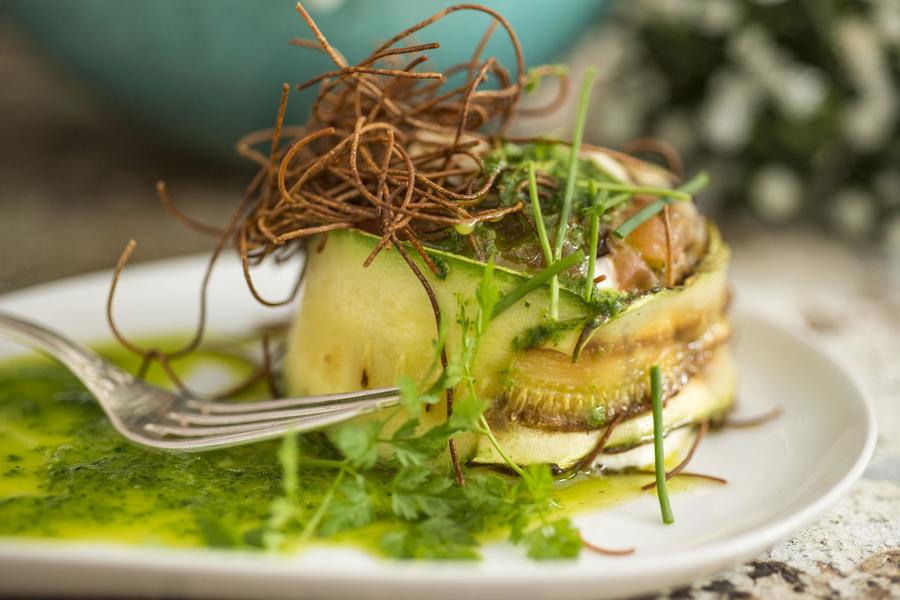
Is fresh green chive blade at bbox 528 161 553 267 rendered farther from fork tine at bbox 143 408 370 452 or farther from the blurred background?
the blurred background

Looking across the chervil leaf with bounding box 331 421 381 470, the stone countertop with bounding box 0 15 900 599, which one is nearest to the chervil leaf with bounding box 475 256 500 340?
the chervil leaf with bounding box 331 421 381 470

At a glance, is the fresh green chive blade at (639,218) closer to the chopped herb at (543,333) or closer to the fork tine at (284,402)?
the chopped herb at (543,333)

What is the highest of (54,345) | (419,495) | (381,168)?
(381,168)

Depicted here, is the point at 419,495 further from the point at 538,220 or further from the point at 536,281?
the point at 538,220

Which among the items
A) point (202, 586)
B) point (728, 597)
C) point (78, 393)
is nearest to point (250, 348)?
point (78, 393)

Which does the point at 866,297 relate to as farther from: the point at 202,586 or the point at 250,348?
the point at 202,586

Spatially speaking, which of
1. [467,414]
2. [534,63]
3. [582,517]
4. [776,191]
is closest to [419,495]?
[467,414]

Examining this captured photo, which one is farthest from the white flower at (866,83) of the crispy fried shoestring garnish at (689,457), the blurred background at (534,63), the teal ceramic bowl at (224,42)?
the crispy fried shoestring garnish at (689,457)
